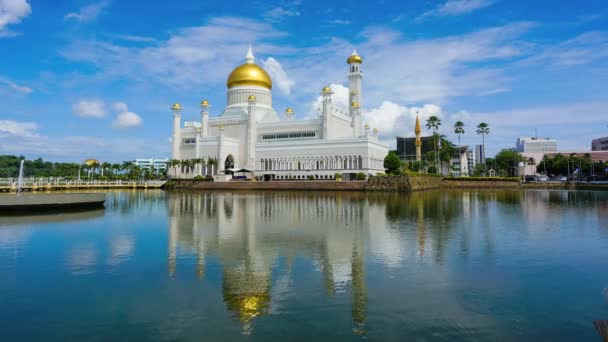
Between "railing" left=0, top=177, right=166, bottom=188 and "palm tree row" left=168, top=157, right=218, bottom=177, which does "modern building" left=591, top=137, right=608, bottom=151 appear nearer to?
"palm tree row" left=168, top=157, right=218, bottom=177

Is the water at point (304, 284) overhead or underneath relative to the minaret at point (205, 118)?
underneath

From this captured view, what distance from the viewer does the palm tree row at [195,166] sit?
2648 inches

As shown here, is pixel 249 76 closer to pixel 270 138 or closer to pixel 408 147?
pixel 270 138

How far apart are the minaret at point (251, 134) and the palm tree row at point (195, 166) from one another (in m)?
5.56

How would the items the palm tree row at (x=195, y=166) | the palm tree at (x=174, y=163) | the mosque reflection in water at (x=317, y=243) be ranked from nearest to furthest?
the mosque reflection in water at (x=317, y=243), the palm tree row at (x=195, y=166), the palm tree at (x=174, y=163)

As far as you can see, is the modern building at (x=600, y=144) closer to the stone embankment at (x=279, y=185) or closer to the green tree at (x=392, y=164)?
the green tree at (x=392, y=164)

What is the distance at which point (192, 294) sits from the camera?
27.9 ft

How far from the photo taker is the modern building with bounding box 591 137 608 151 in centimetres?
13119

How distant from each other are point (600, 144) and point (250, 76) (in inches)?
4936

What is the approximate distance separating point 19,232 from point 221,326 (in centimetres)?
1454

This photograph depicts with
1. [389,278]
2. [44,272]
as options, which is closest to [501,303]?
[389,278]

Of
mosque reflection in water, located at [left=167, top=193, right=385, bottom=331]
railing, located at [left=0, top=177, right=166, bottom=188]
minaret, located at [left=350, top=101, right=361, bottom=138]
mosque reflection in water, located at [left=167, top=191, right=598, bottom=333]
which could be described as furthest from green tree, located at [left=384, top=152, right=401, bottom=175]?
railing, located at [left=0, top=177, right=166, bottom=188]

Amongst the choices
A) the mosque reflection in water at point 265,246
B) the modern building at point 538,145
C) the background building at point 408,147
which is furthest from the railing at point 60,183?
the modern building at point 538,145

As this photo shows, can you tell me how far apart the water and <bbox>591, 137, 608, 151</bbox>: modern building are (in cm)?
14154
